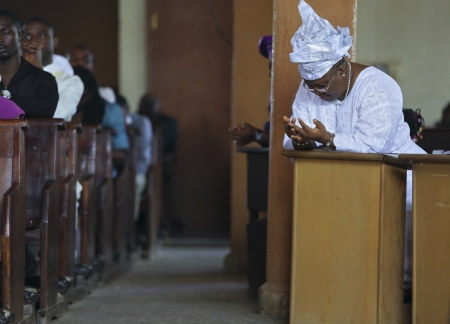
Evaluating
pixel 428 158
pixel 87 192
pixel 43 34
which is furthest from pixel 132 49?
pixel 428 158

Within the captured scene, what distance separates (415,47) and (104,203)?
5.80m

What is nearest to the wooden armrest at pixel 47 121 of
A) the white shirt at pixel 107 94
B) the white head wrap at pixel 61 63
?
the white head wrap at pixel 61 63

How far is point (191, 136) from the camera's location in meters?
11.0

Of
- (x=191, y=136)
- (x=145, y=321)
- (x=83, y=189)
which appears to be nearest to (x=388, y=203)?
(x=145, y=321)

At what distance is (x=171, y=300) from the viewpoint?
4715mm

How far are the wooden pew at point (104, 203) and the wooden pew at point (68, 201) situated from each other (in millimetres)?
1030

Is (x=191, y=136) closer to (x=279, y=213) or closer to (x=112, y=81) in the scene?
(x=112, y=81)

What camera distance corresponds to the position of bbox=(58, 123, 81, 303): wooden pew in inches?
174

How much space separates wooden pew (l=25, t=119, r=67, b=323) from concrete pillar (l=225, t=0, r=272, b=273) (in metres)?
2.61

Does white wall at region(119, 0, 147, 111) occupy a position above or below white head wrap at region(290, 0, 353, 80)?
above

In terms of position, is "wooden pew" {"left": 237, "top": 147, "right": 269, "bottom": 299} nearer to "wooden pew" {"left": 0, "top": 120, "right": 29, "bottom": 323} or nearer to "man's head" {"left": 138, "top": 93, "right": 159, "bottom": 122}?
"wooden pew" {"left": 0, "top": 120, "right": 29, "bottom": 323}

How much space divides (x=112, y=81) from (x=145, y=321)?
336 inches

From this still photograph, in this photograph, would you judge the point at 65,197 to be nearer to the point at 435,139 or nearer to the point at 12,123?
the point at 12,123

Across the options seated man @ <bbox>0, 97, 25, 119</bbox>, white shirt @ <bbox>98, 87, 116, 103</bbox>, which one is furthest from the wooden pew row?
white shirt @ <bbox>98, 87, 116, 103</bbox>
